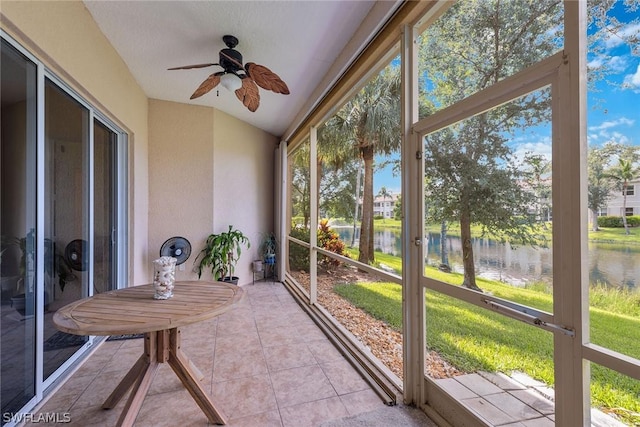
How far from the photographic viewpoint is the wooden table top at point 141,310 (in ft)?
4.46

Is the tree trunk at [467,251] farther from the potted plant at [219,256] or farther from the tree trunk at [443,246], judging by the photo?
the potted plant at [219,256]

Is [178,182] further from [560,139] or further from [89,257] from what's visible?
[560,139]

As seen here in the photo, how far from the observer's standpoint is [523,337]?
4.34 ft

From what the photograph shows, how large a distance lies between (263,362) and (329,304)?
1882mm

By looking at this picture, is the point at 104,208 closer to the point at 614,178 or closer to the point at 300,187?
the point at 300,187

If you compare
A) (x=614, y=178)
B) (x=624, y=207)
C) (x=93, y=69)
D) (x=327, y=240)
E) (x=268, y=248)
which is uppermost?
(x=93, y=69)

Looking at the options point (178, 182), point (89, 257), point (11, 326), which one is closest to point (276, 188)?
point (178, 182)

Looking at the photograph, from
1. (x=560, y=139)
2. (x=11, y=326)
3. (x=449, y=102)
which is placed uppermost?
(x=449, y=102)

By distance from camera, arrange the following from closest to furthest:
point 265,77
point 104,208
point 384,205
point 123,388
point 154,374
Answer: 1. point 154,374
2. point 123,388
3. point 265,77
4. point 104,208
5. point 384,205

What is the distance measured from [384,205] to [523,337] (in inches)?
75.1

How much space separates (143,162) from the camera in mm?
3910

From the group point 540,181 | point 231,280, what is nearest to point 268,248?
point 231,280

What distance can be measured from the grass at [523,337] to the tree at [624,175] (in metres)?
0.27

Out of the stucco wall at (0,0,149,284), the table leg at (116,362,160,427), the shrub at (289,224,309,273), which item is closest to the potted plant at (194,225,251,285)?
the stucco wall at (0,0,149,284)
